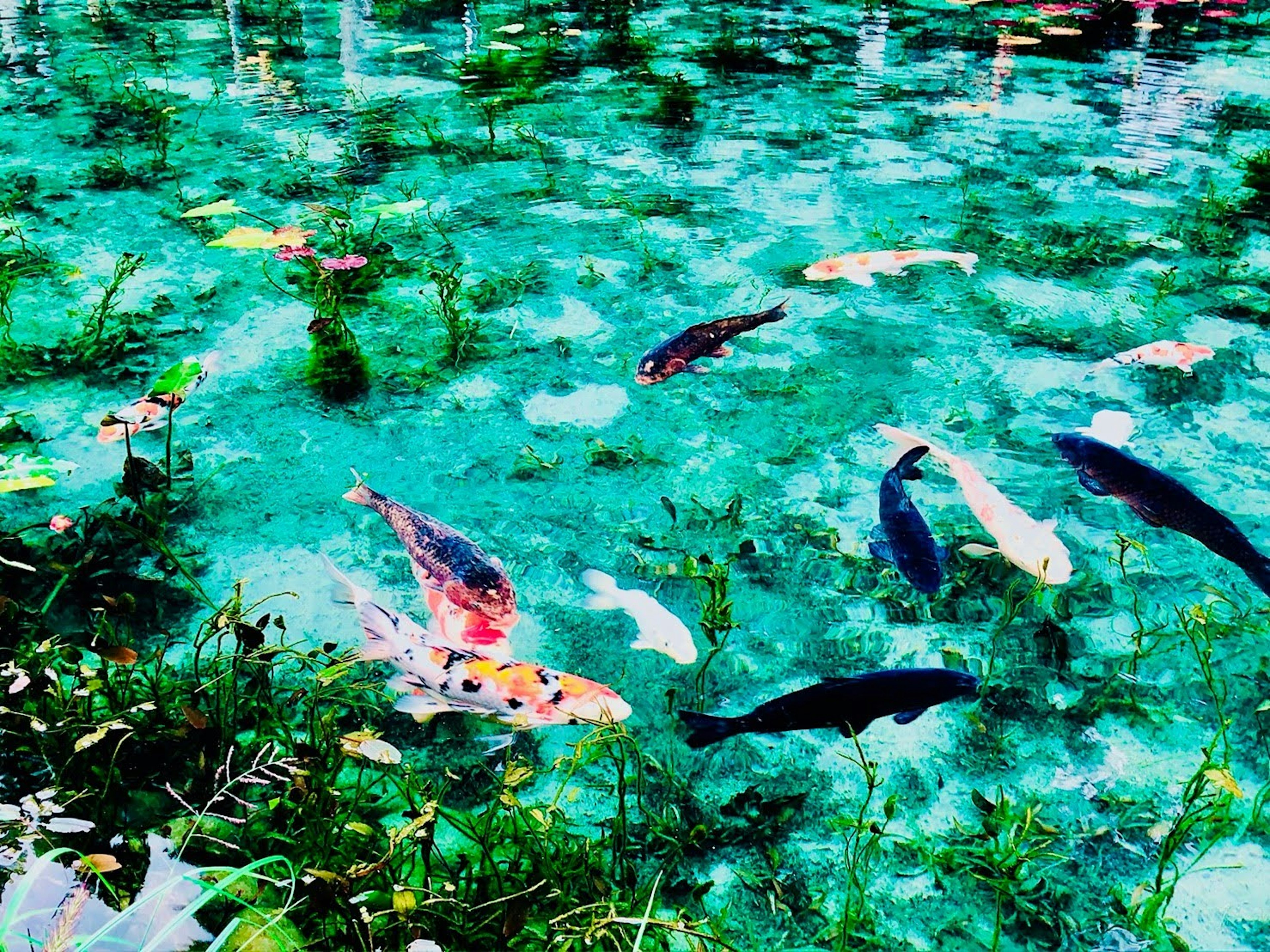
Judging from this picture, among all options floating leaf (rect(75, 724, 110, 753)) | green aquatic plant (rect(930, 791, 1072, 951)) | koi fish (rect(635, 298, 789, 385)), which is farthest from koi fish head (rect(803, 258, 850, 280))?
floating leaf (rect(75, 724, 110, 753))

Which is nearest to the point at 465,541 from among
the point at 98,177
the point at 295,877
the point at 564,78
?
the point at 295,877

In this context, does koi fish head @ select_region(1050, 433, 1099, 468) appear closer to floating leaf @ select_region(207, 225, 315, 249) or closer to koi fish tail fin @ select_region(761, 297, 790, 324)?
koi fish tail fin @ select_region(761, 297, 790, 324)

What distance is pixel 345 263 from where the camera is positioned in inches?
175

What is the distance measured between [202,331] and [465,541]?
2.24 m

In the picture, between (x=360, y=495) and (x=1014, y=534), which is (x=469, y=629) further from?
(x=1014, y=534)

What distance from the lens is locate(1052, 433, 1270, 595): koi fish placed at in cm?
297

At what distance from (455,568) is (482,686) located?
496 millimetres

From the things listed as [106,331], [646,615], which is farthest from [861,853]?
[106,331]

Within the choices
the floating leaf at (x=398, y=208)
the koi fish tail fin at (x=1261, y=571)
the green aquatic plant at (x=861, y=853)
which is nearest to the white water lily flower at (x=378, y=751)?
the green aquatic plant at (x=861, y=853)

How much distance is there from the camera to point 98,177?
5898 mm

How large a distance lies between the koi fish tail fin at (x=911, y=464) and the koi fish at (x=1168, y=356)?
1269mm

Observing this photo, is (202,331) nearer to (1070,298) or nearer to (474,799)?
(474,799)

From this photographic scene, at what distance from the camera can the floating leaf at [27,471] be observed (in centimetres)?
305

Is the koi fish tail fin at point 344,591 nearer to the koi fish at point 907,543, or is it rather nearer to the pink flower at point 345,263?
the koi fish at point 907,543
